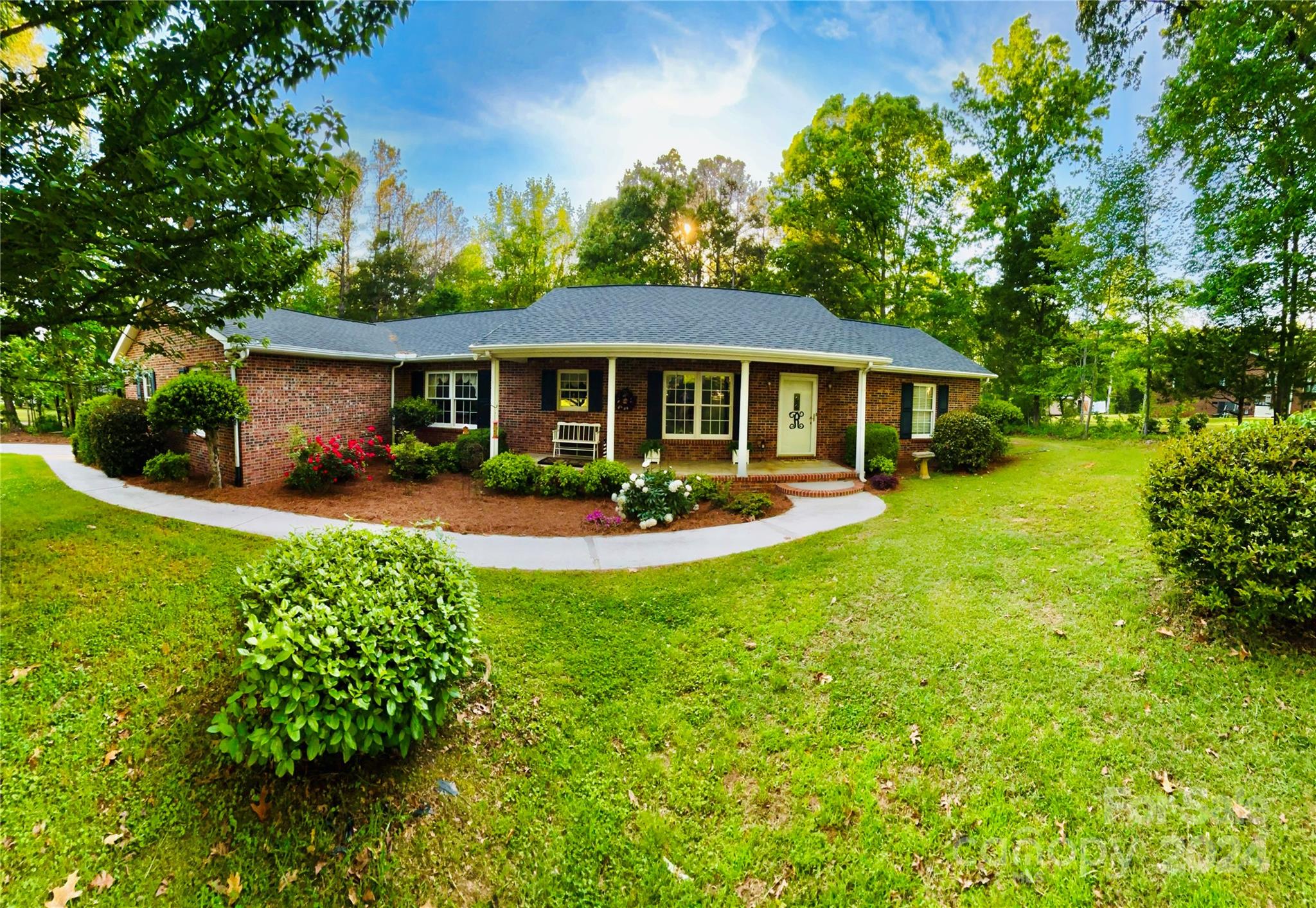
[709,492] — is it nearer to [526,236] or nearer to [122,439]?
[122,439]

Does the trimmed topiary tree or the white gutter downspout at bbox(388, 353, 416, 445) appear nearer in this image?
the trimmed topiary tree

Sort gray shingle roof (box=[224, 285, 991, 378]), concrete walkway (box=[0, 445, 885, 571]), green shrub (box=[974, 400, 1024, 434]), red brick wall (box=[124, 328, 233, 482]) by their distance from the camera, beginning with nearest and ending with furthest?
concrete walkway (box=[0, 445, 885, 571]), red brick wall (box=[124, 328, 233, 482]), gray shingle roof (box=[224, 285, 991, 378]), green shrub (box=[974, 400, 1024, 434])

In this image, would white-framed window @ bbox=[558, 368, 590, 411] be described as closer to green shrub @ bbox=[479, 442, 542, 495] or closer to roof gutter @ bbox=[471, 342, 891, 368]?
roof gutter @ bbox=[471, 342, 891, 368]

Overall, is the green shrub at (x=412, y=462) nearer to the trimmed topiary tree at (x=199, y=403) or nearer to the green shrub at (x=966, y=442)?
A: the trimmed topiary tree at (x=199, y=403)

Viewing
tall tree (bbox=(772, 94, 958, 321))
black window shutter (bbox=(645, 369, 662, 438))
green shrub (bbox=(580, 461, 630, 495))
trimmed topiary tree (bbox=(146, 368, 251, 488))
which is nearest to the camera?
trimmed topiary tree (bbox=(146, 368, 251, 488))

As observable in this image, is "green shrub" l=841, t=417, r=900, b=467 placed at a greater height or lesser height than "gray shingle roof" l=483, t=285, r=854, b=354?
lesser

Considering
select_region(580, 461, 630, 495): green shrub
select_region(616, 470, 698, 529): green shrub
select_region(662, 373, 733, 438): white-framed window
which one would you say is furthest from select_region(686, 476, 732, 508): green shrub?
select_region(662, 373, 733, 438): white-framed window

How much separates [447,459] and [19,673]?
8222 millimetres

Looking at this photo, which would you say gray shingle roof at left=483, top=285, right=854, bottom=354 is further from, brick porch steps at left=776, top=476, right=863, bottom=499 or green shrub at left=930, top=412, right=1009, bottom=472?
green shrub at left=930, top=412, right=1009, bottom=472

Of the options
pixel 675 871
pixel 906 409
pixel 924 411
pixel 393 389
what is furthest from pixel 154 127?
pixel 924 411

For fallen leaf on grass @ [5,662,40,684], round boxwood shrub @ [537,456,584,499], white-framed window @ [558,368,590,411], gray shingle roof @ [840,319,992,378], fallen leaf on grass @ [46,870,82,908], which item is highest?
gray shingle roof @ [840,319,992,378]

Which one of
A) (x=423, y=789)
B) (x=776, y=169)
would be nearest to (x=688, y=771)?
(x=423, y=789)

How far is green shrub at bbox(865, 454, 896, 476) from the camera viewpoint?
11.3 meters

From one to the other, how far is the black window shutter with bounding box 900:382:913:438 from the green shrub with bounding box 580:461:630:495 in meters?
8.74
